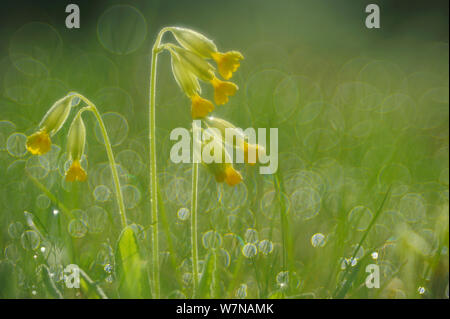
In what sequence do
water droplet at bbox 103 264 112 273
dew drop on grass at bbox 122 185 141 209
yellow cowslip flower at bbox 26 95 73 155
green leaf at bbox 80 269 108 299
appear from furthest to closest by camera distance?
dew drop on grass at bbox 122 185 141 209 < yellow cowslip flower at bbox 26 95 73 155 < water droplet at bbox 103 264 112 273 < green leaf at bbox 80 269 108 299

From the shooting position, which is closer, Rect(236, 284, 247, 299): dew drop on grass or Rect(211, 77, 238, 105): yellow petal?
Rect(236, 284, 247, 299): dew drop on grass

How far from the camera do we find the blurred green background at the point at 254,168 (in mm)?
2416

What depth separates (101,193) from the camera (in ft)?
11.7

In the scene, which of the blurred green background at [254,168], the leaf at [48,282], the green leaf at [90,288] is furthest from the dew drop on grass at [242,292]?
the leaf at [48,282]

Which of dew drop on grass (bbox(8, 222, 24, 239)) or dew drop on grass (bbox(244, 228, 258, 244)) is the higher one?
dew drop on grass (bbox(8, 222, 24, 239))

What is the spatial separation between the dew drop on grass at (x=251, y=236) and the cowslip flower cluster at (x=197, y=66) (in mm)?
674

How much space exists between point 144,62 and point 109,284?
5445 mm

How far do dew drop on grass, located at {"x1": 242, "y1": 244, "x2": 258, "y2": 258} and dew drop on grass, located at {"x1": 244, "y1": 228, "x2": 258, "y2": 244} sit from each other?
110 mm

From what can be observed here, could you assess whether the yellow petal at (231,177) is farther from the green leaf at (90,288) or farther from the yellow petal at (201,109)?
the green leaf at (90,288)

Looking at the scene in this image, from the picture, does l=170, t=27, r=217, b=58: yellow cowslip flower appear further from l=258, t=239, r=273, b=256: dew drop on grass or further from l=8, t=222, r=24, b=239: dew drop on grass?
l=8, t=222, r=24, b=239: dew drop on grass

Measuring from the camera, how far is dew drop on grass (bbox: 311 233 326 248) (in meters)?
2.91

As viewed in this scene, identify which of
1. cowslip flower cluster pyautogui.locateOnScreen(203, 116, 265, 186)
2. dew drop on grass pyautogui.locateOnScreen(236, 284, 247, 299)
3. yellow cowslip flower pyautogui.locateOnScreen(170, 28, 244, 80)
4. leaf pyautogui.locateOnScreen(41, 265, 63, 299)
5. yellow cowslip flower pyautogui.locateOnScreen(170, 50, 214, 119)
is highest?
yellow cowslip flower pyautogui.locateOnScreen(170, 28, 244, 80)

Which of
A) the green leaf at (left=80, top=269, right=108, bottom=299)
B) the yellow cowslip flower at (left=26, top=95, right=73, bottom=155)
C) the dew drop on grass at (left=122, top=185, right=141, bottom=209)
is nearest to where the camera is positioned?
the green leaf at (left=80, top=269, right=108, bottom=299)

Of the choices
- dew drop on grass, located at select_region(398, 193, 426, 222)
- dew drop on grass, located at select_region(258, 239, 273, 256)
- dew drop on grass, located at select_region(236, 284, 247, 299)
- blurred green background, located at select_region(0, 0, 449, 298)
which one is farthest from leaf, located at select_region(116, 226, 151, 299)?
dew drop on grass, located at select_region(398, 193, 426, 222)
